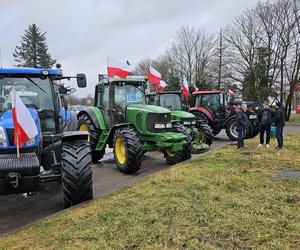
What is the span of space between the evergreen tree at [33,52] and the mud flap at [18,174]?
35.9 meters

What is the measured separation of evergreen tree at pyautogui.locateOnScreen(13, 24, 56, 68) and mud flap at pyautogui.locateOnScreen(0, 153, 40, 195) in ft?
118

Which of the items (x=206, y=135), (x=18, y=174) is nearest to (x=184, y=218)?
(x=18, y=174)

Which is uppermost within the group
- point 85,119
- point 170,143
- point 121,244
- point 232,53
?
point 232,53

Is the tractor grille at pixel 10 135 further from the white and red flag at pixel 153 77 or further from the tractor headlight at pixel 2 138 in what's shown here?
the white and red flag at pixel 153 77

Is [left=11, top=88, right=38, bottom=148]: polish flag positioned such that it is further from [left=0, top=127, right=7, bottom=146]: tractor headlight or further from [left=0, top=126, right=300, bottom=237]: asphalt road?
[left=0, top=126, right=300, bottom=237]: asphalt road

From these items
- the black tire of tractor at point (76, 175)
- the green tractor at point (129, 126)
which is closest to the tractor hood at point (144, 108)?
the green tractor at point (129, 126)

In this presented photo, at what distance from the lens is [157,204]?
5234 millimetres

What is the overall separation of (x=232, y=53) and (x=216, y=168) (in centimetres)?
2513

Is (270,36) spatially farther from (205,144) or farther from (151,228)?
(151,228)

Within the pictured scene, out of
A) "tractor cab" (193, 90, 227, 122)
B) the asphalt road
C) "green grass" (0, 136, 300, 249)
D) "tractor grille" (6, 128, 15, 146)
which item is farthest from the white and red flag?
"tractor grille" (6, 128, 15, 146)

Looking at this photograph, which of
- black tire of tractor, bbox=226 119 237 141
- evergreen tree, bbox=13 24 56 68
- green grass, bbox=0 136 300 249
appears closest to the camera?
green grass, bbox=0 136 300 249

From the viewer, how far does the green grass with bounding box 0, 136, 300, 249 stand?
3.90 m

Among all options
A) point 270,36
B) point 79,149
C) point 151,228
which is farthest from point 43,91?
point 270,36

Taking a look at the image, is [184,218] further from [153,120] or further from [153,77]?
[153,77]
